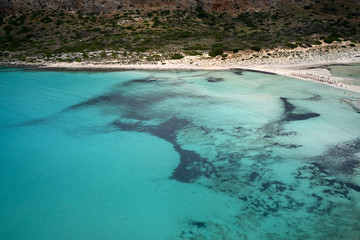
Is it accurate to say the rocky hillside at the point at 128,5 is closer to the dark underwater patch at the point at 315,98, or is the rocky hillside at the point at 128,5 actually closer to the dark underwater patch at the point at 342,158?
the dark underwater patch at the point at 315,98

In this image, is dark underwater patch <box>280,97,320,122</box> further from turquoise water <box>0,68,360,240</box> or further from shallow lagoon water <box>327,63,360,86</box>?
shallow lagoon water <box>327,63,360,86</box>

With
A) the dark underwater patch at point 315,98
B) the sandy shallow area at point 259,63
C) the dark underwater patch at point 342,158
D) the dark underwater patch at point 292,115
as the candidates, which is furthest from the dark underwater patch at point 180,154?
the sandy shallow area at point 259,63

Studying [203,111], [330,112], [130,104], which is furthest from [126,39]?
[330,112]

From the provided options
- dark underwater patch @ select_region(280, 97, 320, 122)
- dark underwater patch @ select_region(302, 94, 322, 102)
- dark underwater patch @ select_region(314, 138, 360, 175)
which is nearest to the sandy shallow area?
dark underwater patch @ select_region(302, 94, 322, 102)

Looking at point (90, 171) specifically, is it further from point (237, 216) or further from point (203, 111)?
point (203, 111)

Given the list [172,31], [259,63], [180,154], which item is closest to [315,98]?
[259,63]

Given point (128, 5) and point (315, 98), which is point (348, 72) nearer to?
point (315, 98)
